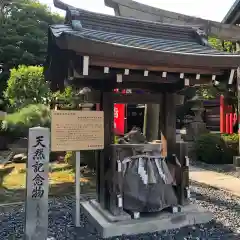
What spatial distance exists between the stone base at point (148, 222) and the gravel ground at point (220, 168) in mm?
4104

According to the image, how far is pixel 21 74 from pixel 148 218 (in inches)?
393

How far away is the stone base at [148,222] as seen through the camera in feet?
13.0

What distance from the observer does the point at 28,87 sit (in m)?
12.2

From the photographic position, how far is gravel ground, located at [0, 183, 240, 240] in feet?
12.9

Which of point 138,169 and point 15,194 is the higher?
point 138,169

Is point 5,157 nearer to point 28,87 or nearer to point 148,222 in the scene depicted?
point 28,87

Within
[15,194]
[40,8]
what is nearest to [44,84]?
[15,194]

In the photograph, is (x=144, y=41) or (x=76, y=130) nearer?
(x=76, y=130)

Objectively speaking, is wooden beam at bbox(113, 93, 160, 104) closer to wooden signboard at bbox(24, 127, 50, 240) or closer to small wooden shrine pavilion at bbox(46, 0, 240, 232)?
small wooden shrine pavilion at bbox(46, 0, 240, 232)

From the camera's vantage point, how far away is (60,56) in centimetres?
443

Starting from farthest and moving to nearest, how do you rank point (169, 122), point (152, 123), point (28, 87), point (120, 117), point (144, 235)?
point (28, 87)
point (120, 117)
point (152, 123)
point (169, 122)
point (144, 235)

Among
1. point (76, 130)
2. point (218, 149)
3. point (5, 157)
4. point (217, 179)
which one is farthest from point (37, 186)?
point (5, 157)

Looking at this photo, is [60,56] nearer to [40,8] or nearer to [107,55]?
[107,55]

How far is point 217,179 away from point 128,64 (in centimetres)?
509
